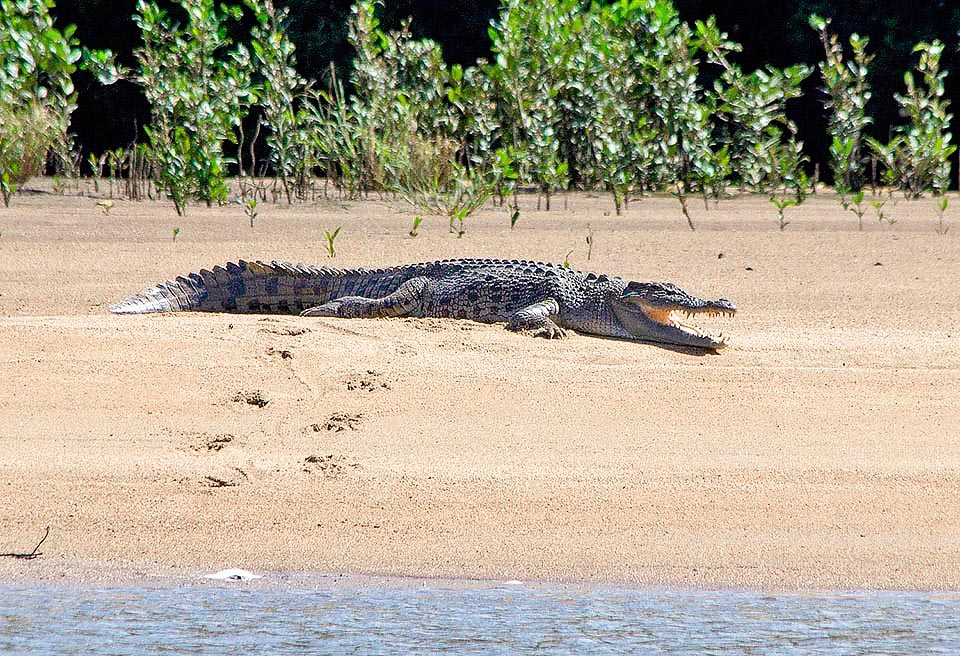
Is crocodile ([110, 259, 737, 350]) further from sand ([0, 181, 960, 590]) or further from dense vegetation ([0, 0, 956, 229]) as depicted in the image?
dense vegetation ([0, 0, 956, 229])

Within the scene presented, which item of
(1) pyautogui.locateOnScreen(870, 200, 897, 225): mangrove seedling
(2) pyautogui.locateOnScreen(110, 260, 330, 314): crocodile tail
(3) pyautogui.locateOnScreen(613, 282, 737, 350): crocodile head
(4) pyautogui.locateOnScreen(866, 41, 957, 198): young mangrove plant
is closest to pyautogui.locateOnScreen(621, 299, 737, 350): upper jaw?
(3) pyautogui.locateOnScreen(613, 282, 737, 350): crocodile head

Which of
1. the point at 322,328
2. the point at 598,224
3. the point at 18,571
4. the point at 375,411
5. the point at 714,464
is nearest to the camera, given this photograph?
the point at 18,571

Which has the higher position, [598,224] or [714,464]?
[598,224]

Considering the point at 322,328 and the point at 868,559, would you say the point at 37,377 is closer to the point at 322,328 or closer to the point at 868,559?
the point at 322,328

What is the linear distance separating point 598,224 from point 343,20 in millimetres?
9314

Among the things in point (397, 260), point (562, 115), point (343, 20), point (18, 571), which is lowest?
point (18, 571)

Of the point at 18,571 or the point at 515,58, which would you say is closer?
the point at 18,571

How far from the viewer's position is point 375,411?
5066 millimetres

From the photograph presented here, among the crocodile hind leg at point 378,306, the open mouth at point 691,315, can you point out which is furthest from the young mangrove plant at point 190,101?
the open mouth at point 691,315

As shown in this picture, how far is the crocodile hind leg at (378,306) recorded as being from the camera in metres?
7.12

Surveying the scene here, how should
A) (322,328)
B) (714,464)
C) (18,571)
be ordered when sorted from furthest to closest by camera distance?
(322,328)
(714,464)
(18,571)

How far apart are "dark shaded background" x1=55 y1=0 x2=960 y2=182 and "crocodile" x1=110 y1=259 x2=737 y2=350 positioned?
400 inches

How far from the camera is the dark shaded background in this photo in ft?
54.9

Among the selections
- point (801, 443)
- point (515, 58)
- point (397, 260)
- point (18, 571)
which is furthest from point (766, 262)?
point (18, 571)
